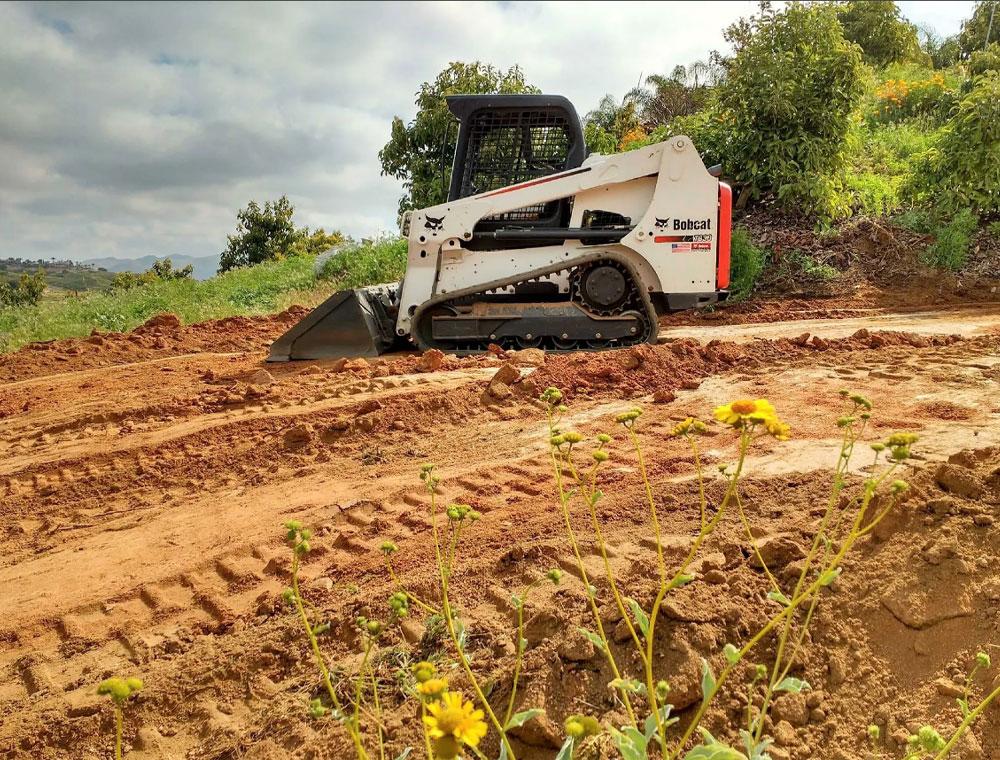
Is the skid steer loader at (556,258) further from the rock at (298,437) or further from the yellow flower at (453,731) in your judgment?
the yellow flower at (453,731)

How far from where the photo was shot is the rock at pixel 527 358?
6977 millimetres

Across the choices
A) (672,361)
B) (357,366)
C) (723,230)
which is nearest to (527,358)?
(672,361)

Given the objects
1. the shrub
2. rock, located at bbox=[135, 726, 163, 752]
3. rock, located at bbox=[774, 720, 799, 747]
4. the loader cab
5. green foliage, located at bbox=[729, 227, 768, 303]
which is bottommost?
rock, located at bbox=[135, 726, 163, 752]

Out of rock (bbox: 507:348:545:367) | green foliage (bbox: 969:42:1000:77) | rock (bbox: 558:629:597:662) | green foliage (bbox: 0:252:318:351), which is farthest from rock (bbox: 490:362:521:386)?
green foliage (bbox: 969:42:1000:77)

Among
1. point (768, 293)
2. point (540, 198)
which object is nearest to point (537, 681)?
point (540, 198)

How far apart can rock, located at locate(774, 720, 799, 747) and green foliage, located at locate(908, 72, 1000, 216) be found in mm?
11781

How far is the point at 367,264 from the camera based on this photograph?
50.7 ft

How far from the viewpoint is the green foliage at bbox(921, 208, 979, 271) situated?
439 inches

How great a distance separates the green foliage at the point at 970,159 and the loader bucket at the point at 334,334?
363 inches

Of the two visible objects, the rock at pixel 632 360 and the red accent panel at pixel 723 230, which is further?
the red accent panel at pixel 723 230

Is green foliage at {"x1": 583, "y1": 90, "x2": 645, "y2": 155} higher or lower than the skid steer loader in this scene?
higher

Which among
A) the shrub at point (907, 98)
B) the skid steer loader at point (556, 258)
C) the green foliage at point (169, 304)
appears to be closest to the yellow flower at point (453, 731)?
the skid steer loader at point (556, 258)

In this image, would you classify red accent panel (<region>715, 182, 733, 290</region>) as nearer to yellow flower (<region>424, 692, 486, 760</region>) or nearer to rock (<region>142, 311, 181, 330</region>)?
yellow flower (<region>424, 692, 486, 760</region>)

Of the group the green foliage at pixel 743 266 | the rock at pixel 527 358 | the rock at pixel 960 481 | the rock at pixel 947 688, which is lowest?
the rock at pixel 947 688
